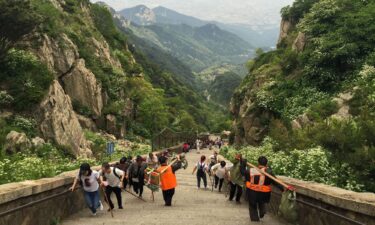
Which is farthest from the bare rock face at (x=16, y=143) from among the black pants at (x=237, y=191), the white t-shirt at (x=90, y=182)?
the black pants at (x=237, y=191)

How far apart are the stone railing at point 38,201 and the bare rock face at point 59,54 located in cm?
2433

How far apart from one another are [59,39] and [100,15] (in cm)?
3597

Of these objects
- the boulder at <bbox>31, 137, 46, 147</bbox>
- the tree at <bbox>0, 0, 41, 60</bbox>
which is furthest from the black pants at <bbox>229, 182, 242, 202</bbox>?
the tree at <bbox>0, 0, 41, 60</bbox>

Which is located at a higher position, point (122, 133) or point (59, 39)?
point (59, 39)

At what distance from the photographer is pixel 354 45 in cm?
2664

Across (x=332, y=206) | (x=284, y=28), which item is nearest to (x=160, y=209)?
(x=332, y=206)

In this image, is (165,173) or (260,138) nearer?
(165,173)

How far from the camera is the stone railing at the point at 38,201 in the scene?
23.5ft

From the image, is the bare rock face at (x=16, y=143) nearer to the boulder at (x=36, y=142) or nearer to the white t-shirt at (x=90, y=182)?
the boulder at (x=36, y=142)

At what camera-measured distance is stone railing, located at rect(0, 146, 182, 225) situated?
→ 7.16m

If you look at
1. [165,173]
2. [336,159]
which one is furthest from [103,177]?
[336,159]

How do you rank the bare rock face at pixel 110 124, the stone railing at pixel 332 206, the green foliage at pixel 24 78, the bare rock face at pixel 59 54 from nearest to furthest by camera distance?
1. the stone railing at pixel 332 206
2. the green foliage at pixel 24 78
3. the bare rock face at pixel 59 54
4. the bare rock face at pixel 110 124

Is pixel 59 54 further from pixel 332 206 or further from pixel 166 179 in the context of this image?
pixel 332 206

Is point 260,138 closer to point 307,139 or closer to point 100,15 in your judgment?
point 307,139
